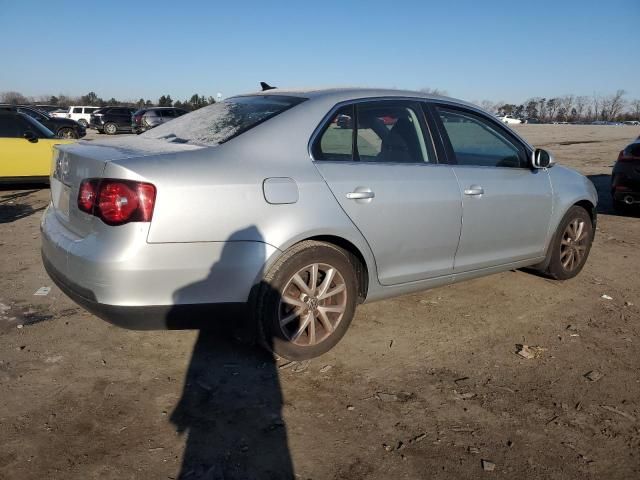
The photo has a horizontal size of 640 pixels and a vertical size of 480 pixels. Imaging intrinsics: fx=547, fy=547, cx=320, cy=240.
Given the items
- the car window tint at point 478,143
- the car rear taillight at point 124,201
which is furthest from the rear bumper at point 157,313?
the car window tint at point 478,143

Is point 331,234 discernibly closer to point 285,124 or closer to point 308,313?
point 308,313

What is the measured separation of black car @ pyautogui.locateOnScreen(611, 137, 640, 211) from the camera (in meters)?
8.20

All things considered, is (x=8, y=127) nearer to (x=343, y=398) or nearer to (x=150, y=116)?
(x=343, y=398)

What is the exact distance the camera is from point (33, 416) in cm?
277

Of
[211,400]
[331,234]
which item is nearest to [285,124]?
[331,234]

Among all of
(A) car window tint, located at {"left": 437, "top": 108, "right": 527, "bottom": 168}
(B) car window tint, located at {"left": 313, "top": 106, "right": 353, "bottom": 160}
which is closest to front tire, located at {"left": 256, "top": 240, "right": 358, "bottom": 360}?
(B) car window tint, located at {"left": 313, "top": 106, "right": 353, "bottom": 160}

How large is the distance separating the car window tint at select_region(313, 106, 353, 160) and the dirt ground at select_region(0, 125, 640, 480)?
50.3 inches

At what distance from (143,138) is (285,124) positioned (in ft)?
3.46

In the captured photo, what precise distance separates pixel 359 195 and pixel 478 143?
1.46 meters

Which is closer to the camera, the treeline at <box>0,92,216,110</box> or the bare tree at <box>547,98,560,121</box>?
the treeline at <box>0,92,216,110</box>

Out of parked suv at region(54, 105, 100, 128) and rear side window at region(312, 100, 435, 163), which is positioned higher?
rear side window at region(312, 100, 435, 163)

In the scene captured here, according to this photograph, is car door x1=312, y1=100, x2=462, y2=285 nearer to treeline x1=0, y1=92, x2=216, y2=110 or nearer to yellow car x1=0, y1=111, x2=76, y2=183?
yellow car x1=0, y1=111, x2=76, y2=183

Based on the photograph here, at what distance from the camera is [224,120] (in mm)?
3594

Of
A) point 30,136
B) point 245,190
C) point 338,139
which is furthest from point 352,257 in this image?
point 30,136
